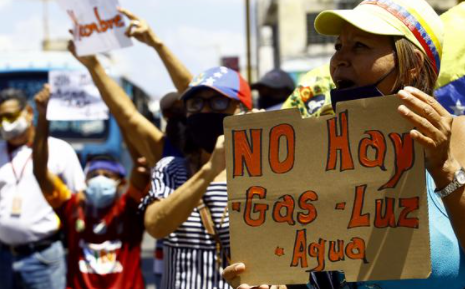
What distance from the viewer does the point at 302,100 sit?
4.04 m

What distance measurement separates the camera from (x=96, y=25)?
546 centimetres

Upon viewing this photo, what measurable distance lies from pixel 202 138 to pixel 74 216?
6.36ft

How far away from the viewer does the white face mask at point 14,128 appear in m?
6.35

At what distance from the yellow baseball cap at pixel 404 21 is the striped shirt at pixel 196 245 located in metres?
1.49

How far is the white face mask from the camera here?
635 centimetres

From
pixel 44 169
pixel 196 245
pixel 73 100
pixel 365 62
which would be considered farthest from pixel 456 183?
pixel 73 100

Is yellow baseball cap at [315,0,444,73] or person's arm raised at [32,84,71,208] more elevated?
yellow baseball cap at [315,0,444,73]

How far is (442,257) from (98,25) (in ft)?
11.8

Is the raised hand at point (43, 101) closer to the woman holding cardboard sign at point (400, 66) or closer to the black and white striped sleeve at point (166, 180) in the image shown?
the black and white striped sleeve at point (166, 180)

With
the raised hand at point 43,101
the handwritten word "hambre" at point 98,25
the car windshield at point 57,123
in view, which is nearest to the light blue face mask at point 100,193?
the raised hand at point 43,101

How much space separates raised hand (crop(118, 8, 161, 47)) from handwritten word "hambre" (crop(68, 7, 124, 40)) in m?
0.30

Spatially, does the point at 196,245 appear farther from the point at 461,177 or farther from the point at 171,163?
the point at 461,177

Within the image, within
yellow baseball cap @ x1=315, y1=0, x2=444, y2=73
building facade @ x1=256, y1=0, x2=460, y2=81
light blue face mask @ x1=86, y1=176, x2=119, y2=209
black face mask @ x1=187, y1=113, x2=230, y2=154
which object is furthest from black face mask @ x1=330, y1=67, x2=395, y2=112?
building facade @ x1=256, y1=0, x2=460, y2=81

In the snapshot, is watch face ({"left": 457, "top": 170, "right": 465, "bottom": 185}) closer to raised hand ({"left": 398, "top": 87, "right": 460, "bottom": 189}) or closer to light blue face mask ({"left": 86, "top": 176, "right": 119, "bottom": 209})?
raised hand ({"left": 398, "top": 87, "right": 460, "bottom": 189})
